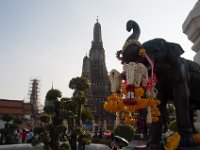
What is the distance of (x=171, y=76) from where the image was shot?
13.1 ft

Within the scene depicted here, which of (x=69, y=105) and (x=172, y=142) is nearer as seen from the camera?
(x=172, y=142)

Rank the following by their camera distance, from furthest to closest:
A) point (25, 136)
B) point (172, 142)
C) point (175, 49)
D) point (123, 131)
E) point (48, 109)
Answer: point (25, 136)
point (48, 109)
point (123, 131)
point (175, 49)
point (172, 142)

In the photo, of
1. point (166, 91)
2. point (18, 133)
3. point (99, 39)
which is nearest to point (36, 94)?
point (99, 39)

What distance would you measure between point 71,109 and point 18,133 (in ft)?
27.3

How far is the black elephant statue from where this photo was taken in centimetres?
379

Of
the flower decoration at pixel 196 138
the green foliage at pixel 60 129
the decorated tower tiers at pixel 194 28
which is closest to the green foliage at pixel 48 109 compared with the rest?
the green foliage at pixel 60 129

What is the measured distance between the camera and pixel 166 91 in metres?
4.20

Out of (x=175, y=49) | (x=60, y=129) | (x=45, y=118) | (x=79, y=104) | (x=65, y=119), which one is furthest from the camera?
(x=45, y=118)

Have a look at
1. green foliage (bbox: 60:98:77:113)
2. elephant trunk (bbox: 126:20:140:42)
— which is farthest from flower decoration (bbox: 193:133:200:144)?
green foliage (bbox: 60:98:77:113)

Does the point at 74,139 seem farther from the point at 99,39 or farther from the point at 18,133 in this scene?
the point at 99,39

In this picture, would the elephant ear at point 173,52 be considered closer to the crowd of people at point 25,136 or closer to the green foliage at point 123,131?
the green foliage at point 123,131

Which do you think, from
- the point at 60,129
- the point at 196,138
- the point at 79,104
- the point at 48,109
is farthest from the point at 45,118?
the point at 196,138

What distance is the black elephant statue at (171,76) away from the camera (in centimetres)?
379

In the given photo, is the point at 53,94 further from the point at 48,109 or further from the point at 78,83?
the point at 78,83
